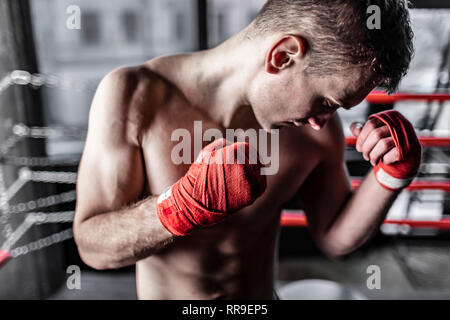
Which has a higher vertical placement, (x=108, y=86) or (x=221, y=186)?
(x=108, y=86)

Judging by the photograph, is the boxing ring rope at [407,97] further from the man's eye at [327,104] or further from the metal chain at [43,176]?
the metal chain at [43,176]

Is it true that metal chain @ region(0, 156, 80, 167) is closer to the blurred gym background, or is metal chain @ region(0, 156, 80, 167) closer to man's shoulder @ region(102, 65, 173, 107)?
the blurred gym background

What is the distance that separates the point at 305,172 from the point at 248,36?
315 mm

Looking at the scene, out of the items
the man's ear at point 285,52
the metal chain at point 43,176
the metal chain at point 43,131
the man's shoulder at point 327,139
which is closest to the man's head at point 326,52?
the man's ear at point 285,52

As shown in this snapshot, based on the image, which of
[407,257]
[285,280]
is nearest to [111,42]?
[285,280]

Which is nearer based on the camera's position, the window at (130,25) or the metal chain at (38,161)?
the metal chain at (38,161)

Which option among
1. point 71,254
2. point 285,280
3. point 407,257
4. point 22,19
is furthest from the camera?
point 407,257

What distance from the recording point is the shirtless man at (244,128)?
561mm

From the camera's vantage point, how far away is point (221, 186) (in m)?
0.53

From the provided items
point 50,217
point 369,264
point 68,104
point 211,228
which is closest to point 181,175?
point 211,228

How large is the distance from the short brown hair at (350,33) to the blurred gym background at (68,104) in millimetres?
355

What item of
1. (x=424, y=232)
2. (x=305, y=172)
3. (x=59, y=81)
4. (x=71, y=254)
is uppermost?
(x=59, y=81)

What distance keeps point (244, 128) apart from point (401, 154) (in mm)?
298
